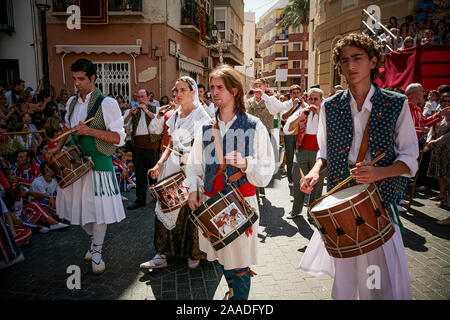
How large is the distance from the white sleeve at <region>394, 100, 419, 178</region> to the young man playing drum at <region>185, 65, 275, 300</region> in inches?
35.0

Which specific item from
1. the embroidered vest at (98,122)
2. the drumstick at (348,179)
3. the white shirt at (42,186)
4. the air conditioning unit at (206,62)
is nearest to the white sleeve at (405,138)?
the drumstick at (348,179)

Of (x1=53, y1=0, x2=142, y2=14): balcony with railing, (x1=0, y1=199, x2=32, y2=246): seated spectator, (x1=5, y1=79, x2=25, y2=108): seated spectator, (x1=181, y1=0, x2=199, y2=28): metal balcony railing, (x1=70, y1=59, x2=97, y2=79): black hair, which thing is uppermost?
(x1=181, y1=0, x2=199, y2=28): metal balcony railing

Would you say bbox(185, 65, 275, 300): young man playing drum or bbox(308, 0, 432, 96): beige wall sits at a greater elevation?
bbox(308, 0, 432, 96): beige wall

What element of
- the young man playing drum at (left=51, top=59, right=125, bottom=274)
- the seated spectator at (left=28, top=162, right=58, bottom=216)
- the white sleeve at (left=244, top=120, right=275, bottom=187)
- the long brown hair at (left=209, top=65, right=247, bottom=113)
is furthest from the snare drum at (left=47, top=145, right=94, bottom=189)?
the seated spectator at (left=28, top=162, right=58, bottom=216)

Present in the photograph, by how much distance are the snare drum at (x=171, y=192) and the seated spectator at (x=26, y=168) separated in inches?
147

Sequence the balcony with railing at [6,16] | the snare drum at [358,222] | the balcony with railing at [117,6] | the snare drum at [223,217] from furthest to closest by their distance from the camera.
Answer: the balcony with railing at [117,6] < the balcony with railing at [6,16] < the snare drum at [223,217] < the snare drum at [358,222]

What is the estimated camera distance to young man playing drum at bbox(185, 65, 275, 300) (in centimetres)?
238

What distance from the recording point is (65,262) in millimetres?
3779

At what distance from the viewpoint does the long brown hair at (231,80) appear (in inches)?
95.0

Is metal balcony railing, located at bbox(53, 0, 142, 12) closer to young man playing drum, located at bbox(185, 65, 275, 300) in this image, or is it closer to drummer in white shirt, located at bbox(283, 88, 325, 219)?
drummer in white shirt, located at bbox(283, 88, 325, 219)

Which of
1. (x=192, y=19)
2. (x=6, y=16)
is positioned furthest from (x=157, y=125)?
(x=192, y=19)

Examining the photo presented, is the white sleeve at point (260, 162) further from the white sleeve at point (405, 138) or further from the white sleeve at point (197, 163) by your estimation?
the white sleeve at point (405, 138)
